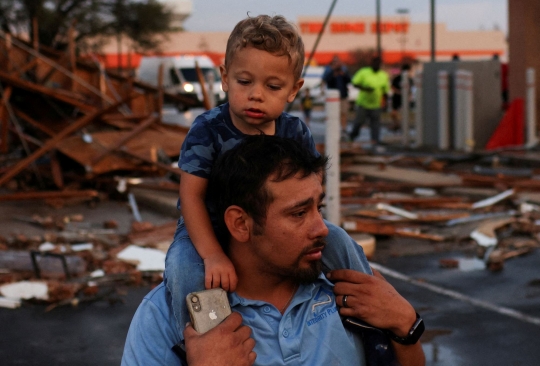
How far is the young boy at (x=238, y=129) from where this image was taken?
115 inches

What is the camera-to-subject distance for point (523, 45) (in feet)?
63.9

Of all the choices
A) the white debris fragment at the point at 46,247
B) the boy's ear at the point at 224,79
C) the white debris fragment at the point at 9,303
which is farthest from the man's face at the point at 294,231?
the white debris fragment at the point at 46,247

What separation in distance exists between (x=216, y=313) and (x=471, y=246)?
6663mm

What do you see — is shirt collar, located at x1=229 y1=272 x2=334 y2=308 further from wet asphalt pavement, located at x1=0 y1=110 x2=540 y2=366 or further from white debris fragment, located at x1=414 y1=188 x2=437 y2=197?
white debris fragment, located at x1=414 y1=188 x2=437 y2=197

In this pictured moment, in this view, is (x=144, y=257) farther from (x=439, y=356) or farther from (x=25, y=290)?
(x=439, y=356)

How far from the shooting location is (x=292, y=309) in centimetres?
278

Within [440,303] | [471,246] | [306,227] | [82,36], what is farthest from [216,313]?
[82,36]

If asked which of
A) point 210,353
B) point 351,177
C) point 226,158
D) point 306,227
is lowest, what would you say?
point 351,177

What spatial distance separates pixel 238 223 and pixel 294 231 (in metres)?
0.18

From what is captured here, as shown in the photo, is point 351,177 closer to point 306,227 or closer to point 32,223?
point 32,223

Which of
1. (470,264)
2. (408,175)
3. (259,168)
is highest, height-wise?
(259,168)

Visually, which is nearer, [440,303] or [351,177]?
[440,303]

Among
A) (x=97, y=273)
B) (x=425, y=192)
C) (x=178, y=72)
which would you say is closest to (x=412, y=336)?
(x=97, y=273)

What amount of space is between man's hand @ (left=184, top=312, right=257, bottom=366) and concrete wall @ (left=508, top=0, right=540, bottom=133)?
17.6 meters
